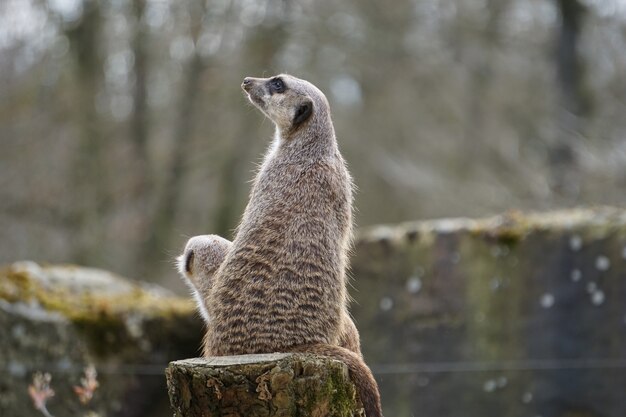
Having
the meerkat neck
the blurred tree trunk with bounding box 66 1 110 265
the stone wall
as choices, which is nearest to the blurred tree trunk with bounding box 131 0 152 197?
the blurred tree trunk with bounding box 66 1 110 265

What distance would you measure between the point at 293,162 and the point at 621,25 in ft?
40.8

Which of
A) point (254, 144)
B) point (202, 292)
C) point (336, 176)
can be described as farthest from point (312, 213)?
point (254, 144)

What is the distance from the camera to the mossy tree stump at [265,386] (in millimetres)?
3875

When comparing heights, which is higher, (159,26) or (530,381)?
(159,26)

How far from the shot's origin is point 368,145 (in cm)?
1661

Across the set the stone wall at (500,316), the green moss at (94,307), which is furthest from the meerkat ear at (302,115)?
the green moss at (94,307)

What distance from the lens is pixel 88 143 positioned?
15.0 meters

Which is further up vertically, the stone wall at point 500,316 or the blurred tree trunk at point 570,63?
the blurred tree trunk at point 570,63

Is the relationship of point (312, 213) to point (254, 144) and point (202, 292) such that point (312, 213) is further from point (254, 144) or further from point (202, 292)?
point (254, 144)

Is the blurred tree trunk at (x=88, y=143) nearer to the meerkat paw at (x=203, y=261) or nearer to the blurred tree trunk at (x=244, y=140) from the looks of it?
the blurred tree trunk at (x=244, y=140)

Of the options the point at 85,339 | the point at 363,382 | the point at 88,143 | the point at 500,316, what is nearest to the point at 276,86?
the point at 363,382

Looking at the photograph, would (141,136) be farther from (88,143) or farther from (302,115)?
(302,115)

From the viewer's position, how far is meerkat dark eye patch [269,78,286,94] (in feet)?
16.6

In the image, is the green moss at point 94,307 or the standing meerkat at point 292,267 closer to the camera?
the standing meerkat at point 292,267
